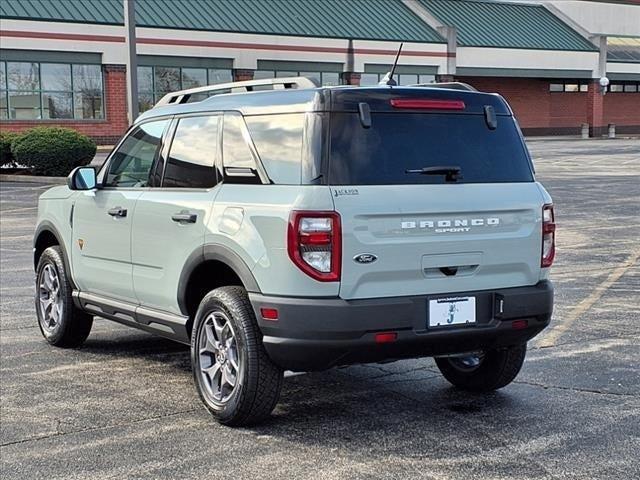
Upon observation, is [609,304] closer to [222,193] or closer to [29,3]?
[222,193]

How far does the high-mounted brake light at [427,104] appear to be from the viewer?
5.20m

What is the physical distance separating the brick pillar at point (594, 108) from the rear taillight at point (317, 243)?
55209 millimetres

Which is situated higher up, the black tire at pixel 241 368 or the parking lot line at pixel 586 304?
the black tire at pixel 241 368

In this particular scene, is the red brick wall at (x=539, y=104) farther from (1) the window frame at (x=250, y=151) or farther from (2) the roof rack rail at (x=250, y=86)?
(1) the window frame at (x=250, y=151)

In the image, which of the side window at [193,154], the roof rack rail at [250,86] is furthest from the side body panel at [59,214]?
the side window at [193,154]

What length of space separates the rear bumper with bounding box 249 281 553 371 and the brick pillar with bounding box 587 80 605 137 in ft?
179

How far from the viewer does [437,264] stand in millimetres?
5066

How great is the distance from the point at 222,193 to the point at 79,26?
32771mm

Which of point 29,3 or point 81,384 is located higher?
point 29,3

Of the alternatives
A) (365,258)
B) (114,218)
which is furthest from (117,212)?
(365,258)

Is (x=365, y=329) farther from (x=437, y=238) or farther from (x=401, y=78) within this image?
(x=401, y=78)

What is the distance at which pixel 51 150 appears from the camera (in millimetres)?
25562

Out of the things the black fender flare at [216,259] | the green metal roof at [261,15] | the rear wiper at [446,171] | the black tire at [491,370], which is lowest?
the black tire at [491,370]

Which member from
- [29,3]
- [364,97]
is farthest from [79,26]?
[364,97]
